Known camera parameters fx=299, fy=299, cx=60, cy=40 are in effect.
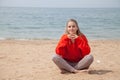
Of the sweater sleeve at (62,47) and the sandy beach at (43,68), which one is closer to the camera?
the sandy beach at (43,68)

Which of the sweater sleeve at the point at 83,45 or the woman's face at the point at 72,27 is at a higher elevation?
the woman's face at the point at 72,27

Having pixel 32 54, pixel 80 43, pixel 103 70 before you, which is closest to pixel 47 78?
pixel 80 43

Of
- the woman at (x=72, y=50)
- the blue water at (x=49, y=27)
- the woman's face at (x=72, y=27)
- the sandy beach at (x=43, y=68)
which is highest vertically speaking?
the woman's face at (x=72, y=27)

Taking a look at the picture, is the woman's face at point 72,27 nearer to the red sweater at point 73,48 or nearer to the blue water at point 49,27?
the red sweater at point 73,48

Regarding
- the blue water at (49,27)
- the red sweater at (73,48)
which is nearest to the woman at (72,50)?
the red sweater at (73,48)

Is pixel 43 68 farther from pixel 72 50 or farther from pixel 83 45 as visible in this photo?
pixel 83 45

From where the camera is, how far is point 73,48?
611cm

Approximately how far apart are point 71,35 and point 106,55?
300 centimetres

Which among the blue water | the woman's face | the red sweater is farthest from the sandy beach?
the blue water

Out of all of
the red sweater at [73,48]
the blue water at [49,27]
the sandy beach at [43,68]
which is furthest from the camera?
the blue water at [49,27]

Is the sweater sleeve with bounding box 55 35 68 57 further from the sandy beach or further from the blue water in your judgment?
the blue water

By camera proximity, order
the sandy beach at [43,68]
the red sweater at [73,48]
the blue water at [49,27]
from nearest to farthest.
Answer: the sandy beach at [43,68] → the red sweater at [73,48] → the blue water at [49,27]

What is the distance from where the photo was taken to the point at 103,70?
662 cm

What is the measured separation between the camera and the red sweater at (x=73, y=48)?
606 cm
